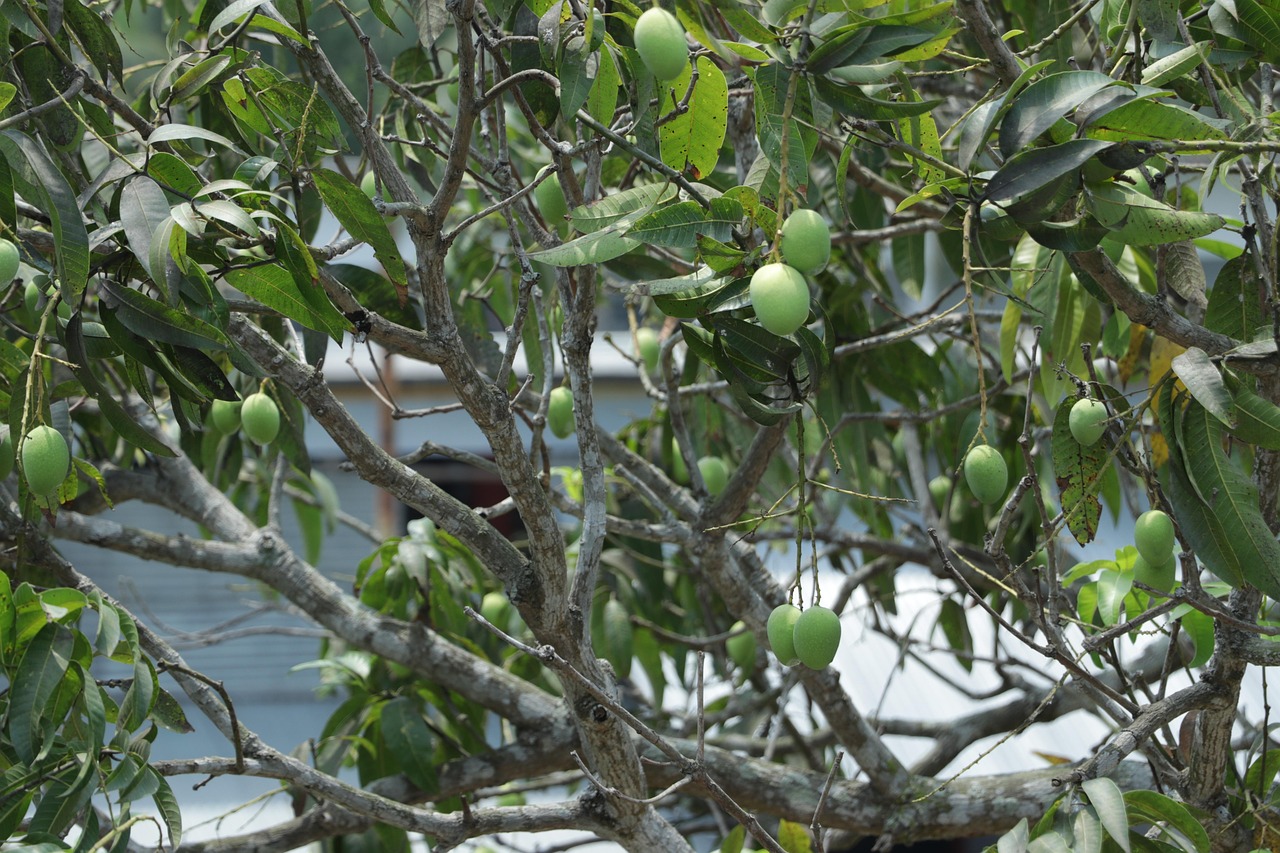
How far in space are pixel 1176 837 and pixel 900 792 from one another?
745 mm

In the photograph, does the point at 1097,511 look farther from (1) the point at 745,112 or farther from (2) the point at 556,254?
(1) the point at 745,112

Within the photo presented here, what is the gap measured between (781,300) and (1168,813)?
55 cm

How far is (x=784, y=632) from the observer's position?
1.06 m

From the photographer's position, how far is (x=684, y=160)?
3.34 ft

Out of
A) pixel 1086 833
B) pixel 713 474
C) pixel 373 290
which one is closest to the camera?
pixel 1086 833

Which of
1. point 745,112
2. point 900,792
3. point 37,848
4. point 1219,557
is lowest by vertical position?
point 900,792

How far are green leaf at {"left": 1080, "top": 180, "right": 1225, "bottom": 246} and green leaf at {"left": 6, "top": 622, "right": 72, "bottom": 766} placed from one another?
0.91m

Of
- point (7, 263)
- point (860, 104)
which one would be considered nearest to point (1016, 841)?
point (860, 104)

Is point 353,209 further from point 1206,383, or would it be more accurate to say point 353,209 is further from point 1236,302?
point 1236,302

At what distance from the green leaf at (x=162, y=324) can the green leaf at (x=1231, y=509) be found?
790 mm

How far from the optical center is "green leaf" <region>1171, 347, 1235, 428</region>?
937mm

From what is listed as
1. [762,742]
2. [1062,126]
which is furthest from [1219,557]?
[762,742]

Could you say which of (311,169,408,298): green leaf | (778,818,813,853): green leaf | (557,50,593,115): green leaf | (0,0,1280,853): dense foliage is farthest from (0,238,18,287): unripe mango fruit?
→ (778,818,813,853): green leaf

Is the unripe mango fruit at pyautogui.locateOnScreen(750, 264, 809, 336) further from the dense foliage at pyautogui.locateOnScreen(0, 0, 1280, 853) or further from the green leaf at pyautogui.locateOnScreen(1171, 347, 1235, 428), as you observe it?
the green leaf at pyautogui.locateOnScreen(1171, 347, 1235, 428)
